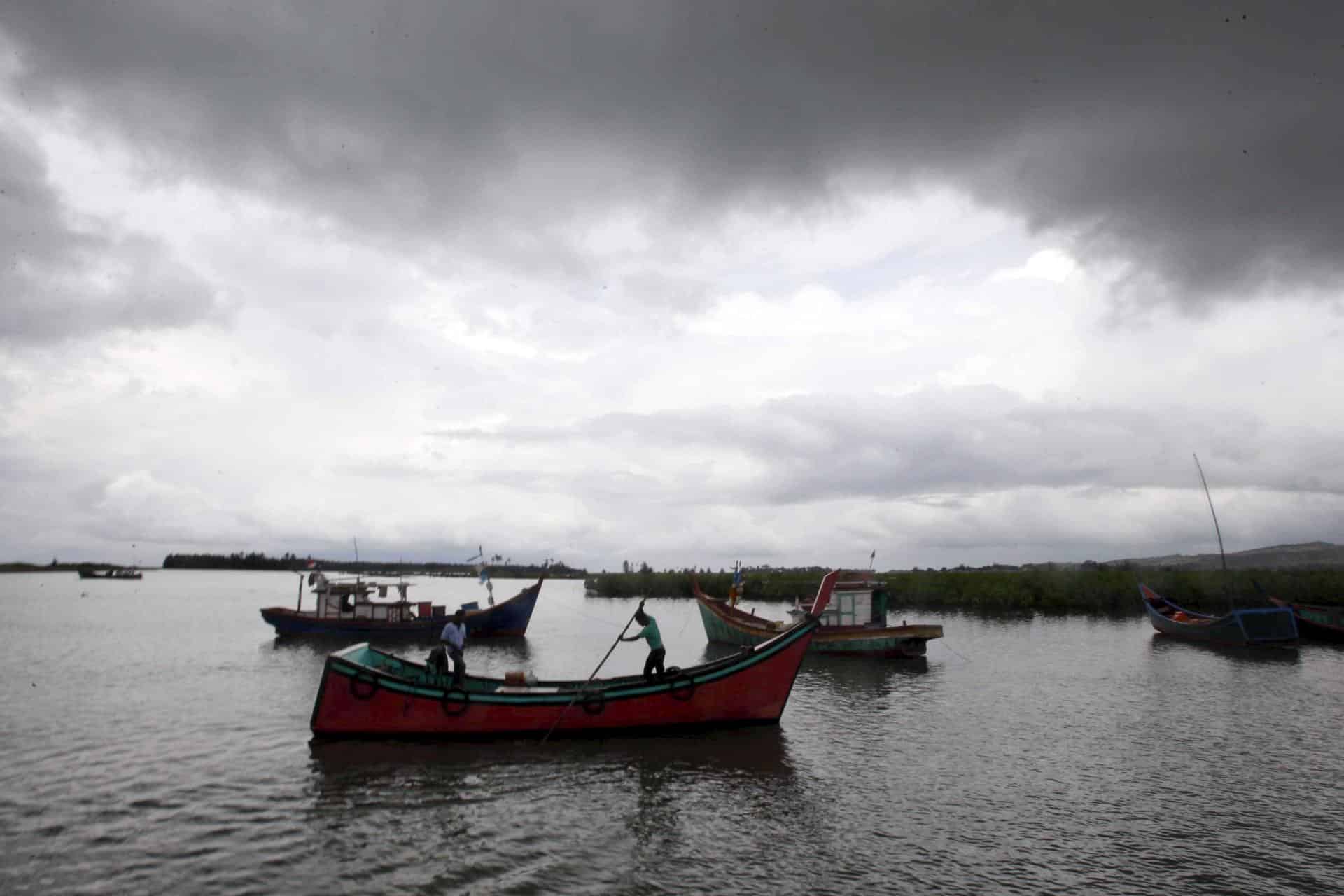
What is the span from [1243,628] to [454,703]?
1404 inches

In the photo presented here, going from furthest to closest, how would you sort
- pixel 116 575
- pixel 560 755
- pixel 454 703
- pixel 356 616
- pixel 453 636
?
pixel 116 575 < pixel 356 616 < pixel 453 636 < pixel 454 703 < pixel 560 755

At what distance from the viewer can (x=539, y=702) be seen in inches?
655

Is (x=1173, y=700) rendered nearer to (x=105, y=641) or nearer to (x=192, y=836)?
(x=192, y=836)

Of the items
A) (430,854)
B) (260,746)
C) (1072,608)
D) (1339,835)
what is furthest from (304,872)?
(1072,608)

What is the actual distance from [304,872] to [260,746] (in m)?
7.79

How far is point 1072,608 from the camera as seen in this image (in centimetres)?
5769

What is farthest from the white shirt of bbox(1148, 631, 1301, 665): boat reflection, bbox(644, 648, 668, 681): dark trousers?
bbox(1148, 631, 1301, 665): boat reflection

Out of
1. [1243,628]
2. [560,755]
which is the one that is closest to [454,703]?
[560,755]

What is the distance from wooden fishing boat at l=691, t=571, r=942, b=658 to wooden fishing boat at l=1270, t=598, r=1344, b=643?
20489mm

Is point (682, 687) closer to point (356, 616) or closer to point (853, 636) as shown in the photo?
point (853, 636)

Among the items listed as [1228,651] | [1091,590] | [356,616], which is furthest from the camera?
[1091,590]

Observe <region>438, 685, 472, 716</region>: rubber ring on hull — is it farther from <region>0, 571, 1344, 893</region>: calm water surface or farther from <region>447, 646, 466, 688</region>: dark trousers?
<region>447, 646, 466, 688</region>: dark trousers

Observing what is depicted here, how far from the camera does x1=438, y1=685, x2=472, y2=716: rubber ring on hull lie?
16516 millimetres

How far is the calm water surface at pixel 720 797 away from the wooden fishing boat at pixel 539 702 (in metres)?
0.50
